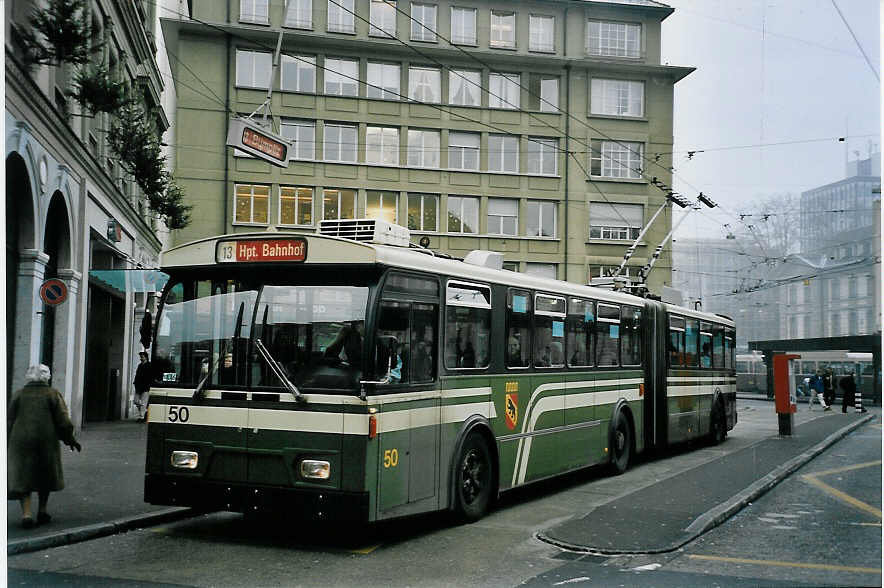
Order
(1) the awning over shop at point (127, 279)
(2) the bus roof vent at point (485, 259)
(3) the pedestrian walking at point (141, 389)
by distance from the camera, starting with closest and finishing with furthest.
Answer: (2) the bus roof vent at point (485, 259) → (1) the awning over shop at point (127, 279) → (3) the pedestrian walking at point (141, 389)

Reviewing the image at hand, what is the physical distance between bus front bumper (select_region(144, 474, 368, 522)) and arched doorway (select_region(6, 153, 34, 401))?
1799 mm

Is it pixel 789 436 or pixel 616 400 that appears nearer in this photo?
pixel 616 400

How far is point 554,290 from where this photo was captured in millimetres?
12117

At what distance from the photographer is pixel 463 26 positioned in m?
12.1

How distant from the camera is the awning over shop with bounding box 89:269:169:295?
1458 cm

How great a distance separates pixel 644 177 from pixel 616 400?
3.30 m

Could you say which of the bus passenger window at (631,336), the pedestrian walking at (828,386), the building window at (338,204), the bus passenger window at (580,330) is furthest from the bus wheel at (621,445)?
the pedestrian walking at (828,386)

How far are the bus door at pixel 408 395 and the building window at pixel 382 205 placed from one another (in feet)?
8.00

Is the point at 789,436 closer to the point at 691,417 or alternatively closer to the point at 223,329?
the point at 691,417

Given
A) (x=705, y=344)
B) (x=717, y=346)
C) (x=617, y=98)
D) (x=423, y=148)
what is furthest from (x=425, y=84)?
(x=717, y=346)

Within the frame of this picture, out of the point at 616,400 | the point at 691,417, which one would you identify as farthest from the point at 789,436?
the point at 616,400

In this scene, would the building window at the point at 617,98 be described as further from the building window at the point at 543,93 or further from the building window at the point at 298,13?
the building window at the point at 298,13

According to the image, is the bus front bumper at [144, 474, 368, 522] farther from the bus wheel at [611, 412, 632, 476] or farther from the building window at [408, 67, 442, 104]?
the bus wheel at [611, 412, 632, 476]

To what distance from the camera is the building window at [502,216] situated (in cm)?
1244
